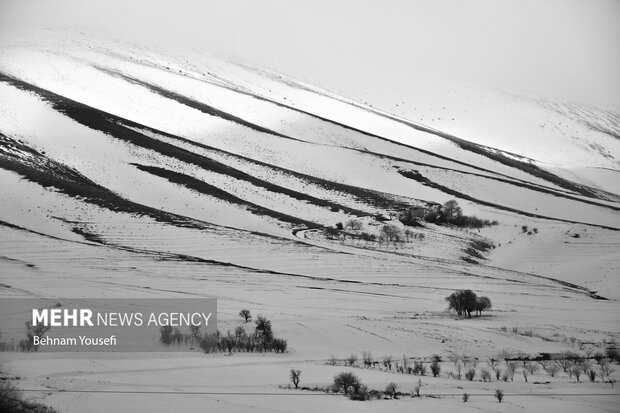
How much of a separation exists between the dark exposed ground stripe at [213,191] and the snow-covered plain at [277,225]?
245 mm

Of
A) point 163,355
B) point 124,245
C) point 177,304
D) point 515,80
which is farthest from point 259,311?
point 515,80

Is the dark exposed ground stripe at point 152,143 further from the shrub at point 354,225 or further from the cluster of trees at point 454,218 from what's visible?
the cluster of trees at point 454,218

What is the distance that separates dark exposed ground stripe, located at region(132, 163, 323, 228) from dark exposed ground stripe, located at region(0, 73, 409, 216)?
3422 millimetres

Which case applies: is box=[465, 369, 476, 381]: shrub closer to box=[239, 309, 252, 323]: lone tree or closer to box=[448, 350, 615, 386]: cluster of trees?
box=[448, 350, 615, 386]: cluster of trees

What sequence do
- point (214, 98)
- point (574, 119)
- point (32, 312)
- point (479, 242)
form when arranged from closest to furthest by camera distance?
point (32, 312) → point (479, 242) → point (214, 98) → point (574, 119)

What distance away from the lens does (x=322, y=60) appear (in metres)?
111

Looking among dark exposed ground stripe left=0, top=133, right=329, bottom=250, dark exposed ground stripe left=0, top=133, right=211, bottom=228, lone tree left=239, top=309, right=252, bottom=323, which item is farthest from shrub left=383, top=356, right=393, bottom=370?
dark exposed ground stripe left=0, top=133, right=211, bottom=228

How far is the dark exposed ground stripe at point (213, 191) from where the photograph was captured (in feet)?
145

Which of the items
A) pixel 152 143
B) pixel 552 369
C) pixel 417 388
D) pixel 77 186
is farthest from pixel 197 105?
pixel 417 388

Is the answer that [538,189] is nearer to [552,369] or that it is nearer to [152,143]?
[152,143]

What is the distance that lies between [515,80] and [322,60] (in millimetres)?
33138

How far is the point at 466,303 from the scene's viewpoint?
1031 inches

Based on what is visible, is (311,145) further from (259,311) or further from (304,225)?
(259,311)

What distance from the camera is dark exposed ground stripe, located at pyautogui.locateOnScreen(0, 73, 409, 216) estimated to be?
50312 mm
